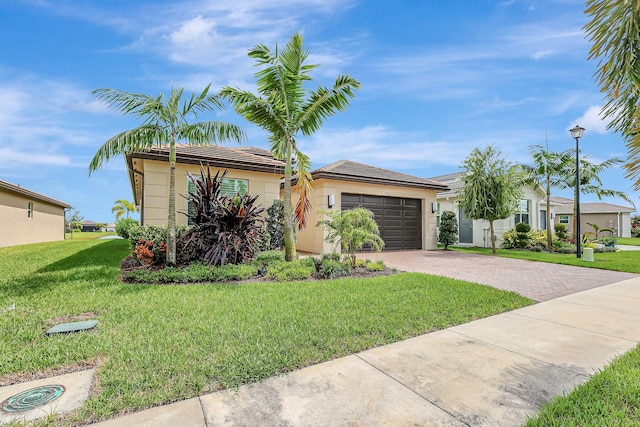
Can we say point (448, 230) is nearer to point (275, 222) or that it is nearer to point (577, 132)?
point (577, 132)

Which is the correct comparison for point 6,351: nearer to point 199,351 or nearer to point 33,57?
point 199,351

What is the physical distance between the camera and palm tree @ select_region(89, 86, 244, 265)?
23.2ft

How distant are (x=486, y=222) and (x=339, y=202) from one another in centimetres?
1016

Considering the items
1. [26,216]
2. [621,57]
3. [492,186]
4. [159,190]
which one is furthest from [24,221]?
[492,186]

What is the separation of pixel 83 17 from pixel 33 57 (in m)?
2.45

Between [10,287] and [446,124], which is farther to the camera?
[446,124]

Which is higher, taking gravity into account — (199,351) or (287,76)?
(287,76)

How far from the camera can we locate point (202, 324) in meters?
3.86

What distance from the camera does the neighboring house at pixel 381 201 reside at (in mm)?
12828

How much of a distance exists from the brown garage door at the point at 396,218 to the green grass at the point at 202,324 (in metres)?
7.45

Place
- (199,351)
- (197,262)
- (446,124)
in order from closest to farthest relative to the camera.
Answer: (199,351) → (197,262) → (446,124)

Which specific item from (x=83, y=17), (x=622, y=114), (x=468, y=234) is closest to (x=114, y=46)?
(x=83, y=17)

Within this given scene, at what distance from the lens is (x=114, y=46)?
7934mm

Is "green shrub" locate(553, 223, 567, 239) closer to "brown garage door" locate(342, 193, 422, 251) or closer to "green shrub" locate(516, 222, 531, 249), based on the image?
"green shrub" locate(516, 222, 531, 249)
